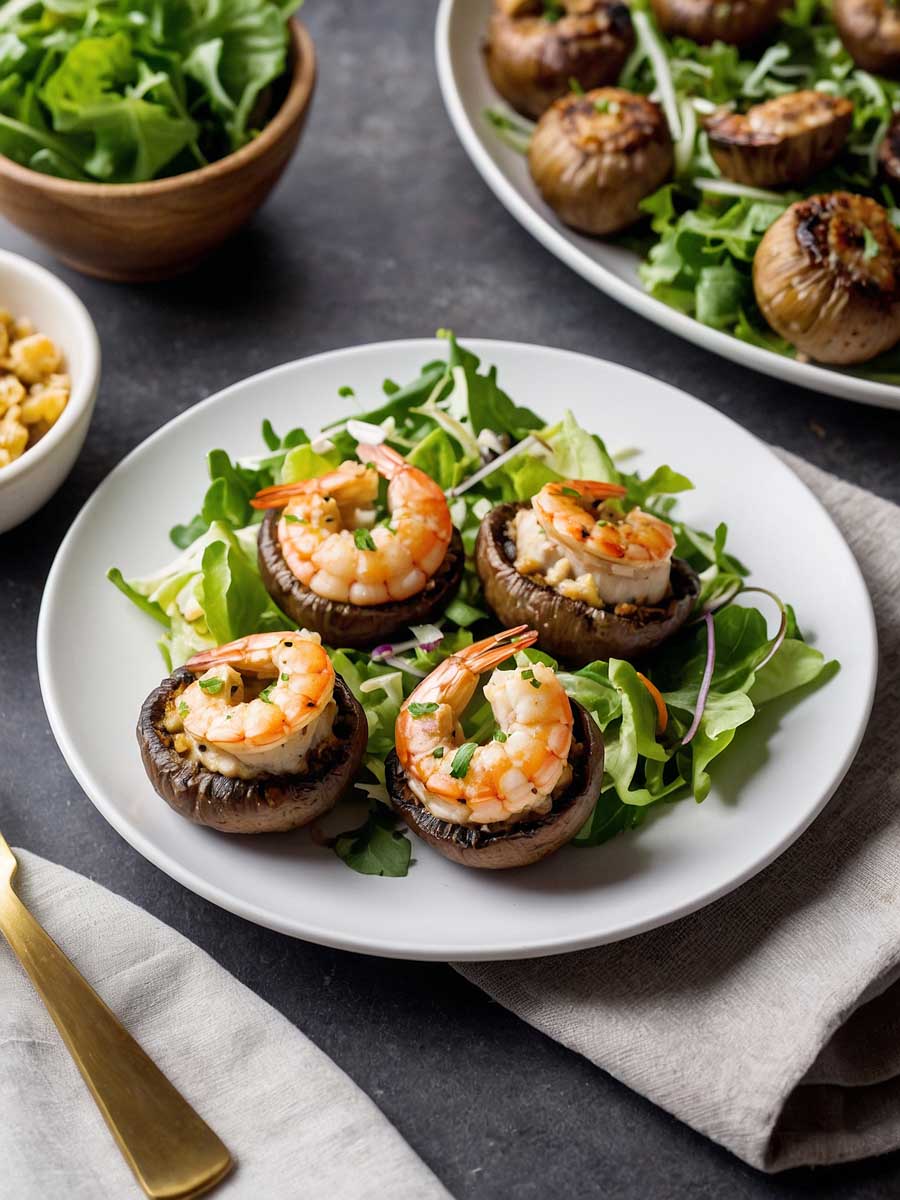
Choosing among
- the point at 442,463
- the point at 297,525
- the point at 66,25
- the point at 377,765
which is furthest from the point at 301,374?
the point at 66,25

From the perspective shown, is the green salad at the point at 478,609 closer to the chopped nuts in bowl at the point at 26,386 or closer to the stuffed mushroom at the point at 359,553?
the stuffed mushroom at the point at 359,553

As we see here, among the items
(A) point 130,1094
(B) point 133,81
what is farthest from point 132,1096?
(B) point 133,81

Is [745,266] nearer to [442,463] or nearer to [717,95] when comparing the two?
[717,95]

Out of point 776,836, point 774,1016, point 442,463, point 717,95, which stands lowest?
point 774,1016

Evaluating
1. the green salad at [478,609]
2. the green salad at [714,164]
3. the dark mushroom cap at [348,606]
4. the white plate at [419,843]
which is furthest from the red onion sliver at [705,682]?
the green salad at [714,164]

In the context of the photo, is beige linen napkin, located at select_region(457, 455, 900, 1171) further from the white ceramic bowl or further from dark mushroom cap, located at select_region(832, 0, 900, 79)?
dark mushroom cap, located at select_region(832, 0, 900, 79)

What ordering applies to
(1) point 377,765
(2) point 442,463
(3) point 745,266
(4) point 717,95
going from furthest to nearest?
1. (4) point 717,95
2. (3) point 745,266
3. (2) point 442,463
4. (1) point 377,765

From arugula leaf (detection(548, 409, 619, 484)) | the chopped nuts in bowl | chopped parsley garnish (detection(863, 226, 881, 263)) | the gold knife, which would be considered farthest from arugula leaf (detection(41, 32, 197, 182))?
the gold knife

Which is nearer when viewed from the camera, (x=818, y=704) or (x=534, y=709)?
(x=534, y=709)

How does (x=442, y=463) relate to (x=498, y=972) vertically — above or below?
above
